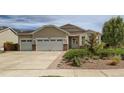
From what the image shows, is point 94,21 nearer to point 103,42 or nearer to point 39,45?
point 103,42

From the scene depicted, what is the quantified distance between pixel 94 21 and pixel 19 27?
7.12 m

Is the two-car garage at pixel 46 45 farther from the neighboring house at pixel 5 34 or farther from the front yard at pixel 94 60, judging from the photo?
the front yard at pixel 94 60

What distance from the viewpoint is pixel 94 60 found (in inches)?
775

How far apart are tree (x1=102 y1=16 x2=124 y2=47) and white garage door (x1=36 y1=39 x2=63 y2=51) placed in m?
7.33

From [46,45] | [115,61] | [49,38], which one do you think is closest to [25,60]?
[46,45]

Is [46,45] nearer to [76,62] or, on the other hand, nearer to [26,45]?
[26,45]

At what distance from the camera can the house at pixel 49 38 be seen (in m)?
25.7

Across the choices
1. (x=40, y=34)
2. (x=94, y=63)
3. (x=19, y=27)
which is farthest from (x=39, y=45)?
(x=94, y=63)

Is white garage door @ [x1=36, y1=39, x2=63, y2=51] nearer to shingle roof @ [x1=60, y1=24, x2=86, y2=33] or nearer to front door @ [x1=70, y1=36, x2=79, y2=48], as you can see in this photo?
front door @ [x1=70, y1=36, x2=79, y2=48]

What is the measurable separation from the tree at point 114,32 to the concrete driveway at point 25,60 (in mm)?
4264

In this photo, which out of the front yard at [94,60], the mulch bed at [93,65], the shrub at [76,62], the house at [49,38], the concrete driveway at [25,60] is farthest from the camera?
the house at [49,38]

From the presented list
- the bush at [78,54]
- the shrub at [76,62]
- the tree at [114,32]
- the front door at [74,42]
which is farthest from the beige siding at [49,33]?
the shrub at [76,62]

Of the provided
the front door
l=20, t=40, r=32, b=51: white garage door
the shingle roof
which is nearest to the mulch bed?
the front door

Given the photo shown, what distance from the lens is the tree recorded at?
19080 mm
